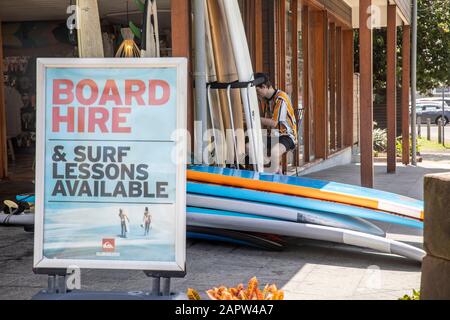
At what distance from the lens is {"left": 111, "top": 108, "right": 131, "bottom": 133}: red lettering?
13.1ft

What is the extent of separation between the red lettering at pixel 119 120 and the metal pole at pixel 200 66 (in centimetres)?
342

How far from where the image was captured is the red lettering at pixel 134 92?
4.01 metres

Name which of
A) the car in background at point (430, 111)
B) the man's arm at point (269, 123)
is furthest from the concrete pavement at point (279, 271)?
the car in background at point (430, 111)

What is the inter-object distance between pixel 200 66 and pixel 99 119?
3.50m

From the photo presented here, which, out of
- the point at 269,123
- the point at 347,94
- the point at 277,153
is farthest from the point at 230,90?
the point at 347,94

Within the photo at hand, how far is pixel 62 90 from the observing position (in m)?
4.05

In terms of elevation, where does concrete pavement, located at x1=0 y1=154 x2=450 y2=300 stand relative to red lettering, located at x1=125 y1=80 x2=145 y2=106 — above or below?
below

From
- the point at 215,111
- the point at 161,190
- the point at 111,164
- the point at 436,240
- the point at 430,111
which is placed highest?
the point at 430,111

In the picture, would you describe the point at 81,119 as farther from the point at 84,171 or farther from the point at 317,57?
the point at 317,57

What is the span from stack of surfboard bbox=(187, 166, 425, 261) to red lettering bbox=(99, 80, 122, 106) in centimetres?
233

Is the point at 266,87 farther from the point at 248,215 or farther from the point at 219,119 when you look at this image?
the point at 248,215

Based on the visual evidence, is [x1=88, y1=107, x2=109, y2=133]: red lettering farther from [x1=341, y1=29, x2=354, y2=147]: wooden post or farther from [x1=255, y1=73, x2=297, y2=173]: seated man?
[x1=341, y1=29, x2=354, y2=147]: wooden post

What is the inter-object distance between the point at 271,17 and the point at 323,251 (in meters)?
5.60

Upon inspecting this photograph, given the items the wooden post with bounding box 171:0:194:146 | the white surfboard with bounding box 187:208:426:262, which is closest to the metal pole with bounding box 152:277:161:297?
the white surfboard with bounding box 187:208:426:262
